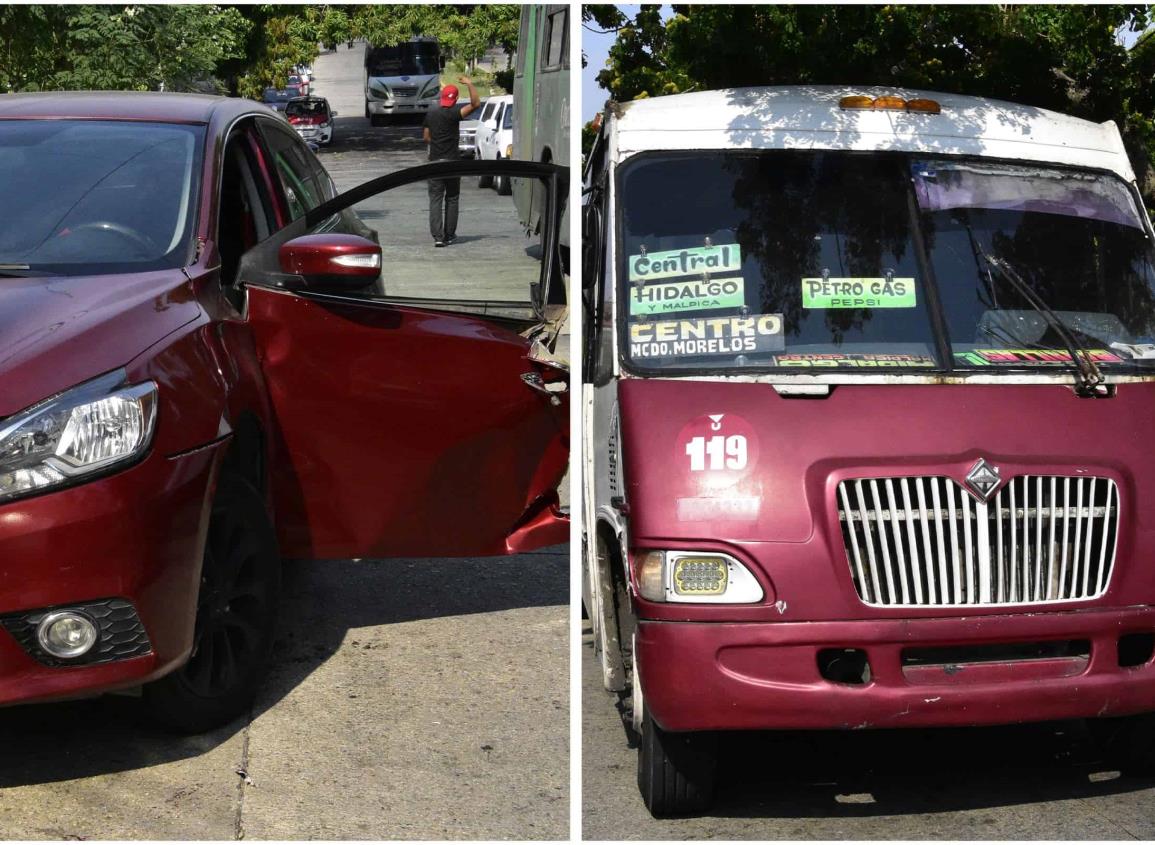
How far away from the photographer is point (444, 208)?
6.07 m

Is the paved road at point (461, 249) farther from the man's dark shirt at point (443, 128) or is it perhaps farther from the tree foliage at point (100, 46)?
the tree foliage at point (100, 46)

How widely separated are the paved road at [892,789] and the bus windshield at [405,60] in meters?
39.1

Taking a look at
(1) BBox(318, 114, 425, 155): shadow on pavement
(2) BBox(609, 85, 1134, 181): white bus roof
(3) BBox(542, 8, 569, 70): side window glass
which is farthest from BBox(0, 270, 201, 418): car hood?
(1) BBox(318, 114, 425, 155): shadow on pavement

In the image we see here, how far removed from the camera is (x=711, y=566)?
458cm

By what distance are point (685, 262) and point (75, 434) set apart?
208 centimetres

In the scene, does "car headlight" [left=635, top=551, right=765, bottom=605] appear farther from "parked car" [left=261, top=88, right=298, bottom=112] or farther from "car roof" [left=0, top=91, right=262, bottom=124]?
"parked car" [left=261, top=88, right=298, bottom=112]

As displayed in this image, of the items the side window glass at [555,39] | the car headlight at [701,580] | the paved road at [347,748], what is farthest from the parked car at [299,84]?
the car headlight at [701,580]

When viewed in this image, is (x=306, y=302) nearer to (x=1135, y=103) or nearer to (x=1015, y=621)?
(x=1015, y=621)

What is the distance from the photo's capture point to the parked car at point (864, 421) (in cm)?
455

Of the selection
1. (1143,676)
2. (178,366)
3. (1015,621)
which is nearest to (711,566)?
(1015,621)

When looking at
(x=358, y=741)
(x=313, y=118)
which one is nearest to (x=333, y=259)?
(x=358, y=741)

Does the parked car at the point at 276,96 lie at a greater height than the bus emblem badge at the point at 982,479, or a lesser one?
lesser

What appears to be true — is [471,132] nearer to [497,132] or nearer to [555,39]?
[497,132]

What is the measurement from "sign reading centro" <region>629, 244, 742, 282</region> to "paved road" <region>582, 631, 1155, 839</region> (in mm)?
1718
